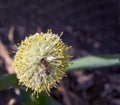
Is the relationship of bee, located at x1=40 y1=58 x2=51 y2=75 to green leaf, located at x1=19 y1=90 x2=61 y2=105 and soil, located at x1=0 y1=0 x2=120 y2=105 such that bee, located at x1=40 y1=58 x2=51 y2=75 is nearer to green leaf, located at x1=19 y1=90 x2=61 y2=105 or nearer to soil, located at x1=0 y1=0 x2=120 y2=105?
green leaf, located at x1=19 y1=90 x2=61 y2=105

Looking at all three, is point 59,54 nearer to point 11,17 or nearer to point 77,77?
point 77,77

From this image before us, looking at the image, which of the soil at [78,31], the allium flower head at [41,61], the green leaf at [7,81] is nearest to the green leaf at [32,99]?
the green leaf at [7,81]

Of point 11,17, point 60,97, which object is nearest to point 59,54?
point 60,97

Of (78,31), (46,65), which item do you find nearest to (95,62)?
(46,65)

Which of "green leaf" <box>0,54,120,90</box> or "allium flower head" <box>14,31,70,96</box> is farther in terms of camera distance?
→ "green leaf" <box>0,54,120,90</box>

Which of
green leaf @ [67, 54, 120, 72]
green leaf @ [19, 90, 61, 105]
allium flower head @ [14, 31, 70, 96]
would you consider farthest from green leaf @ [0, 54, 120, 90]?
allium flower head @ [14, 31, 70, 96]

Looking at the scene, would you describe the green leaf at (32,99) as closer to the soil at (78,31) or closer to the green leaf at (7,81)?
the green leaf at (7,81)
